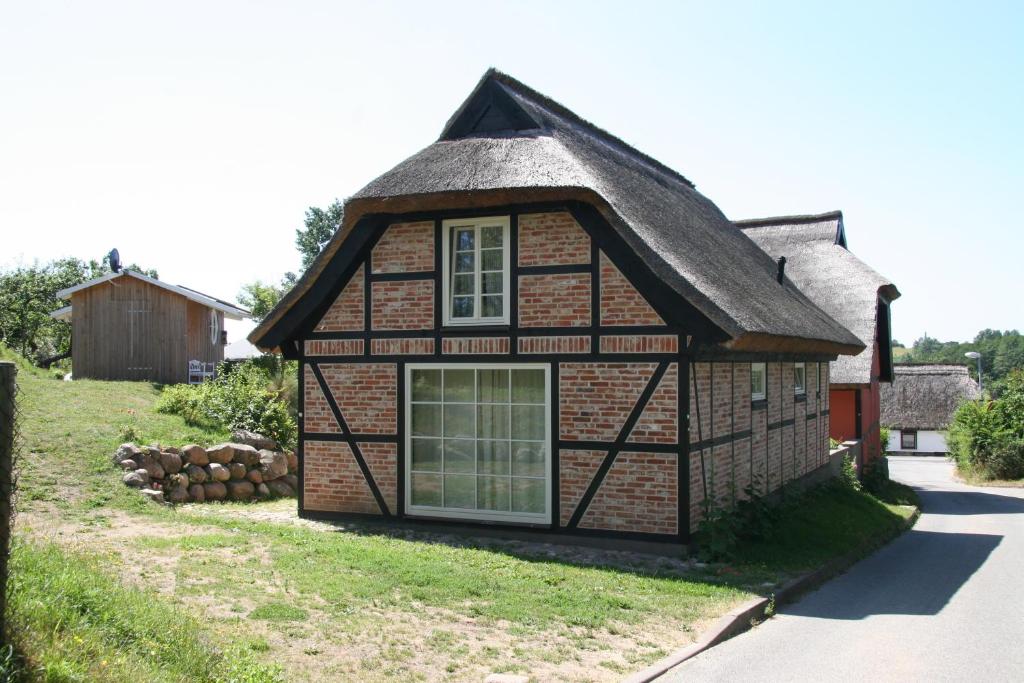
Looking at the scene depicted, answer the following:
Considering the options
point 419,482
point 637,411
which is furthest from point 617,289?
point 419,482

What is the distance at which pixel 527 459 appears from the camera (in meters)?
11.4

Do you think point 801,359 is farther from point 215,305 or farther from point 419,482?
point 215,305

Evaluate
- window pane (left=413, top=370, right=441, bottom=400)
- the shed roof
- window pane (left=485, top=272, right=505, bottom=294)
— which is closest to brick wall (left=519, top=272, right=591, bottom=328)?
window pane (left=485, top=272, right=505, bottom=294)

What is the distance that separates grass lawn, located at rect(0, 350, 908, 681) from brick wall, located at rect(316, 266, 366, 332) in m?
2.73

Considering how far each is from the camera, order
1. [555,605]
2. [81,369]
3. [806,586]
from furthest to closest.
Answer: [81,369] < [806,586] < [555,605]

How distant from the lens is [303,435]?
1267cm

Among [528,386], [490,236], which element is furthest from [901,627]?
[490,236]

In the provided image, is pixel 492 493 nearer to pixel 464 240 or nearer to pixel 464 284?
pixel 464 284

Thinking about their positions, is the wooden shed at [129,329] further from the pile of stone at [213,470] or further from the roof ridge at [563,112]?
the roof ridge at [563,112]

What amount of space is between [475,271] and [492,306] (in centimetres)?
51

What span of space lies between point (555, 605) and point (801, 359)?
9457 millimetres

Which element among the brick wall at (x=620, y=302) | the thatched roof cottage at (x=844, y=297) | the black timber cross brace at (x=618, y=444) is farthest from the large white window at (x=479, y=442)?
the thatched roof cottage at (x=844, y=297)

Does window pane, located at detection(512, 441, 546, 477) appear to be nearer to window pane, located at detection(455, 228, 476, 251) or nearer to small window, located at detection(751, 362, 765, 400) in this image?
window pane, located at detection(455, 228, 476, 251)

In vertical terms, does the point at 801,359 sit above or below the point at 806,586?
above
